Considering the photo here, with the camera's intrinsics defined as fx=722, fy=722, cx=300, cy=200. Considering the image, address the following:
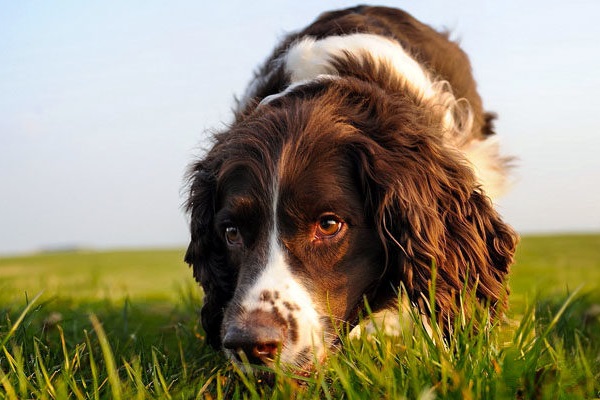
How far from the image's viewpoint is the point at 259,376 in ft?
10.8

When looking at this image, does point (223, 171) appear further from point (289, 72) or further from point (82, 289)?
point (82, 289)

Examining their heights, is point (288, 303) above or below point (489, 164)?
below

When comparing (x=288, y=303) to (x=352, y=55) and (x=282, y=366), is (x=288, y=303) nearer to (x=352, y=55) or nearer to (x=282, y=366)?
(x=282, y=366)

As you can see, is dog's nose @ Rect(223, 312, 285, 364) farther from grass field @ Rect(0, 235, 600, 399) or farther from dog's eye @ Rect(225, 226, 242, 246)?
dog's eye @ Rect(225, 226, 242, 246)

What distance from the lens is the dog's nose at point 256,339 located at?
3.05 meters

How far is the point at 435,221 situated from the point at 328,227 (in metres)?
0.69

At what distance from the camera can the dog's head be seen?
3.33 metres

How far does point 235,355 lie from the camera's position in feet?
10.5

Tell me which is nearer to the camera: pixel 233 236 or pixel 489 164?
pixel 233 236

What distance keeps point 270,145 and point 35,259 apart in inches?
547

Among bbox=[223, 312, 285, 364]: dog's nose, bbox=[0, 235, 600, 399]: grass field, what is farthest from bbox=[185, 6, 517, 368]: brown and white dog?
bbox=[0, 235, 600, 399]: grass field

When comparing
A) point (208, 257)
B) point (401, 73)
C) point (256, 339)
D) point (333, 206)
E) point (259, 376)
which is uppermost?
point (401, 73)

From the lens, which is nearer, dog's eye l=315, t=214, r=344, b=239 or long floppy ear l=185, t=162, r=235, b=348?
dog's eye l=315, t=214, r=344, b=239

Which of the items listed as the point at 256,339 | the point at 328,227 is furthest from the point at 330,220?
the point at 256,339
